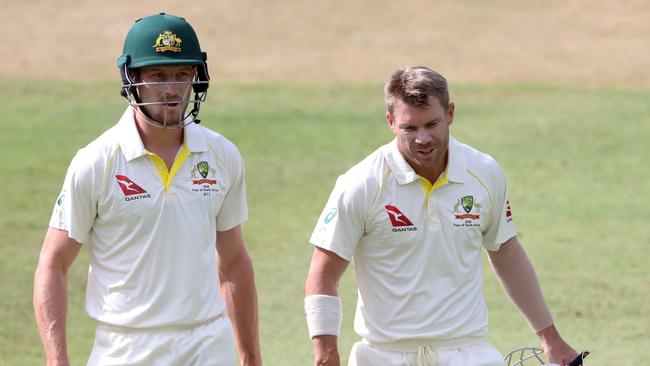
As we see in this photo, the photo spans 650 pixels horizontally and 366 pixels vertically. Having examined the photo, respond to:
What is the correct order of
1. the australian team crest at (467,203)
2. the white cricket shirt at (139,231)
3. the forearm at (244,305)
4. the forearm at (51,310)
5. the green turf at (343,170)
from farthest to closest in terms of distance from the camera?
the green turf at (343,170) → the forearm at (244,305) → the australian team crest at (467,203) → the white cricket shirt at (139,231) → the forearm at (51,310)

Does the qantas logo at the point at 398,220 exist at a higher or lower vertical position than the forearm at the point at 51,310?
higher

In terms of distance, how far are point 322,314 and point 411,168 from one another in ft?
2.17

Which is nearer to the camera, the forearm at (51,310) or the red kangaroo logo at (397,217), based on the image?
the forearm at (51,310)

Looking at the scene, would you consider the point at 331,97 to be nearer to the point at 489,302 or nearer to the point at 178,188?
the point at 489,302

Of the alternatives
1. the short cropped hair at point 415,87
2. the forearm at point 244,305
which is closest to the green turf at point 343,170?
the forearm at point 244,305

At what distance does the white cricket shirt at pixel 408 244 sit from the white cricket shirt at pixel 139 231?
53 cm

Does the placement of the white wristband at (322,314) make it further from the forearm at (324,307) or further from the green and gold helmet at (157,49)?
the green and gold helmet at (157,49)

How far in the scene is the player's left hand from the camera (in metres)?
5.95

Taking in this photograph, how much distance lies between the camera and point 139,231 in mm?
5383

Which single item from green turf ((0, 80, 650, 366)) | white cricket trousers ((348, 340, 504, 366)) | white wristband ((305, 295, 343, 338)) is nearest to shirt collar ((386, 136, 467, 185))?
white wristband ((305, 295, 343, 338))

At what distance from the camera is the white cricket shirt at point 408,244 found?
221 inches

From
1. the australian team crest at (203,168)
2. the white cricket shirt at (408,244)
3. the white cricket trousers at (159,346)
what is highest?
the australian team crest at (203,168)

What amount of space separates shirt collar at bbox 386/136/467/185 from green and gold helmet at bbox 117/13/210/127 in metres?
0.78

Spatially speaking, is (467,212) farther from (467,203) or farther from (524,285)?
(524,285)
